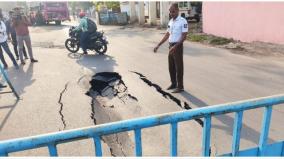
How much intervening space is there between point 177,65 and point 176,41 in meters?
0.47

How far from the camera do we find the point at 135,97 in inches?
209

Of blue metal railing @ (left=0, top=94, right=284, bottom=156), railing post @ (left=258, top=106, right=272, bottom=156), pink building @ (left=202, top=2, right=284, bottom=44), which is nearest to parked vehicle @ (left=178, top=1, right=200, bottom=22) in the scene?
pink building @ (left=202, top=2, right=284, bottom=44)

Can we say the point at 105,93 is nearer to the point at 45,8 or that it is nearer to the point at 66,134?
the point at 66,134

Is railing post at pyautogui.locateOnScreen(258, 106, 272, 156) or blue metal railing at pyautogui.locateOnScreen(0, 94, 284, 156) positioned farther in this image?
railing post at pyautogui.locateOnScreen(258, 106, 272, 156)

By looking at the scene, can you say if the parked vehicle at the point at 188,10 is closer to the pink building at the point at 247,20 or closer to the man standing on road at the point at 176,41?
the pink building at the point at 247,20

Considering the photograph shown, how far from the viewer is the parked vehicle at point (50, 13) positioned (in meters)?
28.0

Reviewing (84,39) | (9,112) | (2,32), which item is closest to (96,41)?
(84,39)

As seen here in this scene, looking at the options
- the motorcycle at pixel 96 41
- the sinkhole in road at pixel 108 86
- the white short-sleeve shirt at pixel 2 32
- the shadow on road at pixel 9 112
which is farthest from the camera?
the motorcycle at pixel 96 41

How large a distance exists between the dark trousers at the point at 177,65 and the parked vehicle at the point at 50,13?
25187 millimetres

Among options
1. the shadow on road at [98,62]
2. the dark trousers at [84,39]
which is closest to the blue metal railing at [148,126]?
the shadow on road at [98,62]

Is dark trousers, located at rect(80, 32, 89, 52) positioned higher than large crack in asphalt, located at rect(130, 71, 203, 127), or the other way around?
dark trousers, located at rect(80, 32, 89, 52)

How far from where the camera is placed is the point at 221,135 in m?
3.61

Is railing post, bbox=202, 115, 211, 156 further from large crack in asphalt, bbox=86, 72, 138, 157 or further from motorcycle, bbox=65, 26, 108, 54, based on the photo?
motorcycle, bbox=65, 26, 108, 54

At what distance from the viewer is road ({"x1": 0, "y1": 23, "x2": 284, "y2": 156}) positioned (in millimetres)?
3516
